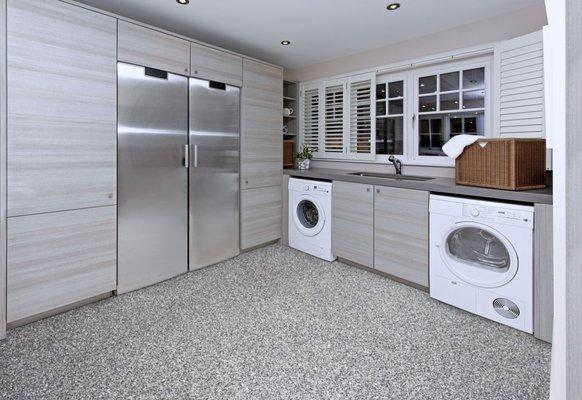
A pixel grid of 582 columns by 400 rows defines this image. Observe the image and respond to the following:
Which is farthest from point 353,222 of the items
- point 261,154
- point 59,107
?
point 59,107

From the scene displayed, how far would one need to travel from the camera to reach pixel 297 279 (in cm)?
301

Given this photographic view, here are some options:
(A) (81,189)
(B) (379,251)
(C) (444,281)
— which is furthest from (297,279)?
(A) (81,189)

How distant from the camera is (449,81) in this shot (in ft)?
10.5

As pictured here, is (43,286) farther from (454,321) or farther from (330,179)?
(454,321)

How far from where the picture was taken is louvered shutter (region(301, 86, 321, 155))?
4.34 meters

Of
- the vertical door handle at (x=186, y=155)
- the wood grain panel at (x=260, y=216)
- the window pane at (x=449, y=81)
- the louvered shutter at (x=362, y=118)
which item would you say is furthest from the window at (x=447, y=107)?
the vertical door handle at (x=186, y=155)

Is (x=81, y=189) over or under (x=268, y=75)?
under

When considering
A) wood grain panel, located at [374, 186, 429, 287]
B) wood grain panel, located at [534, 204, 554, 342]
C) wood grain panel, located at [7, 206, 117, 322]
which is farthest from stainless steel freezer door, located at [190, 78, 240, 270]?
wood grain panel, located at [534, 204, 554, 342]

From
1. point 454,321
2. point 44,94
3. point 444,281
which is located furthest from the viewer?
point 444,281

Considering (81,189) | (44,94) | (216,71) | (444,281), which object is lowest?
(444,281)

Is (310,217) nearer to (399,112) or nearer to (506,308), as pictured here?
(399,112)

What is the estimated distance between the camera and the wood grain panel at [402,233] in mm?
2658

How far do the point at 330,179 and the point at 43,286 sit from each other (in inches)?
103

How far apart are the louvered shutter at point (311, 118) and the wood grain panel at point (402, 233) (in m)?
1.69
